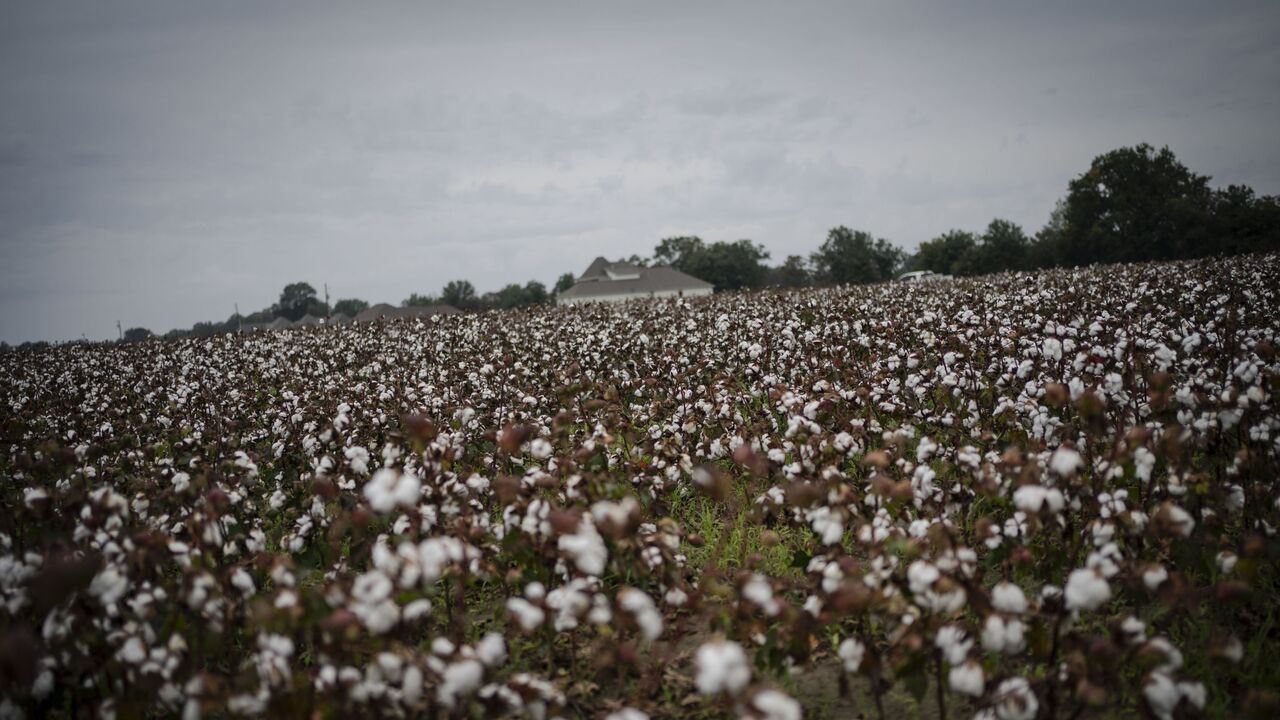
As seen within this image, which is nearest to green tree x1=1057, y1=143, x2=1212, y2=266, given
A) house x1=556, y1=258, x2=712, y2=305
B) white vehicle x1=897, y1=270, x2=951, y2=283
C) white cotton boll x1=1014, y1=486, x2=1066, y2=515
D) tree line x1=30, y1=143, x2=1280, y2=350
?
tree line x1=30, y1=143, x2=1280, y2=350

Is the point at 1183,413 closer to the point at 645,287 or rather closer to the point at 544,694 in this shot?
the point at 544,694

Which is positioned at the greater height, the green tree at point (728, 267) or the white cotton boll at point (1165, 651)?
the green tree at point (728, 267)

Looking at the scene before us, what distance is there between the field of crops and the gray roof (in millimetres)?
74577

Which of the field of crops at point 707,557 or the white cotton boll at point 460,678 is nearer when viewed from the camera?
the white cotton boll at point 460,678

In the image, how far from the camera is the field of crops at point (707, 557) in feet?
8.63

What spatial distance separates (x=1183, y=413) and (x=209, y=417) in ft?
34.9

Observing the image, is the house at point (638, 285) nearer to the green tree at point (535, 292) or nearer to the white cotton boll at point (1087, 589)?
the green tree at point (535, 292)

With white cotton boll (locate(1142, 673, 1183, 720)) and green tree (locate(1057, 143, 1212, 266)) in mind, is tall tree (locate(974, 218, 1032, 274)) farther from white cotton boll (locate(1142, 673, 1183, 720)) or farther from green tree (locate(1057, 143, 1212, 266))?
white cotton boll (locate(1142, 673, 1183, 720))

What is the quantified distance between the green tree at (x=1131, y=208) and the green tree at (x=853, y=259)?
1948 centimetres

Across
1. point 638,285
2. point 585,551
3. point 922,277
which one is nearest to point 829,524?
point 585,551

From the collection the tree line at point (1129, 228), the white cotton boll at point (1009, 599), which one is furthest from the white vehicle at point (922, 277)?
the white cotton boll at point (1009, 599)

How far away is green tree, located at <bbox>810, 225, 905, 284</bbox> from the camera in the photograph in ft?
262

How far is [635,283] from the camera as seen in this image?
286 ft

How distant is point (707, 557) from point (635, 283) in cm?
8255
